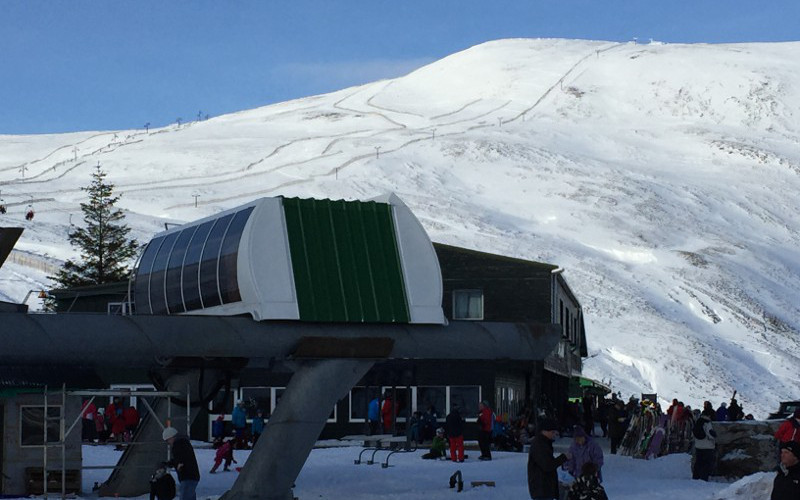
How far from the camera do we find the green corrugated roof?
2150cm

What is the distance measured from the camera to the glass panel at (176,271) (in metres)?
23.3

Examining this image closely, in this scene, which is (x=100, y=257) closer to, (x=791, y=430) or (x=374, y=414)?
(x=374, y=414)

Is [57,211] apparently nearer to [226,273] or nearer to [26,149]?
[26,149]

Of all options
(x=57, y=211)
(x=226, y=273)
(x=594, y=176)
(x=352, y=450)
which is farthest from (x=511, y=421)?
(x=594, y=176)

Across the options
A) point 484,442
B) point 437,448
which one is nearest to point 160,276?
point 437,448

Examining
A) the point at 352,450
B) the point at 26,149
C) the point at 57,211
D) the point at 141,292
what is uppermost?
the point at 26,149

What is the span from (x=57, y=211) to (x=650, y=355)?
4876 cm

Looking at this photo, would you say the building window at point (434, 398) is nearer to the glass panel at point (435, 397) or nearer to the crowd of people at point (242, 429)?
the glass panel at point (435, 397)

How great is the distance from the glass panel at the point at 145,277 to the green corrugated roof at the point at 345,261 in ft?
13.6

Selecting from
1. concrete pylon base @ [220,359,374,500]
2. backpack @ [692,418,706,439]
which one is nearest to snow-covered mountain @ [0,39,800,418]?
backpack @ [692,418,706,439]

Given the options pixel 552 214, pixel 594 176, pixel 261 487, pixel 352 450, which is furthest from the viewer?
pixel 594 176

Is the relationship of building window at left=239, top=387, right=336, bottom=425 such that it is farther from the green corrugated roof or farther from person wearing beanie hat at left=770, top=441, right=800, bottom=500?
person wearing beanie hat at left=770, top=441, right=800, bottom=500

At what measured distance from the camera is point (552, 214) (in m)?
110

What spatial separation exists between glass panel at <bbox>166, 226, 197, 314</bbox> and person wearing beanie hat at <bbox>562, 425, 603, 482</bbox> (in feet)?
27.0
